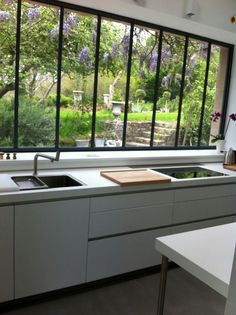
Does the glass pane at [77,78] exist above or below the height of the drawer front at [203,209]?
above

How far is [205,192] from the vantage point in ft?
9.66

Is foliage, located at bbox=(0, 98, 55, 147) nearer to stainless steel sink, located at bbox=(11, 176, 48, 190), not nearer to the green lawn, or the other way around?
the green lawn

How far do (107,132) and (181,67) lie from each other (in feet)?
4.15

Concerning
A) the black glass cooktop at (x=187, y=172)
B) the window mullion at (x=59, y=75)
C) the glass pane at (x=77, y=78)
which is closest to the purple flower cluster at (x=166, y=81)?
the glass pane at (x=77, y=78)

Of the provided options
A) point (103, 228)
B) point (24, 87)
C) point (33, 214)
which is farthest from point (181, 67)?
point (33, 214)

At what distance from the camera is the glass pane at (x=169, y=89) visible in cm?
370

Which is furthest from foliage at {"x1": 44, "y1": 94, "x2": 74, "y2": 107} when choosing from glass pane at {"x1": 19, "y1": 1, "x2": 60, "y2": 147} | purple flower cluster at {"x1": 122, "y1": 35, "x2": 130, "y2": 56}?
purple flower cluster at {"x1": 122, "y1": 35, "x2": 130, "y2": 56}

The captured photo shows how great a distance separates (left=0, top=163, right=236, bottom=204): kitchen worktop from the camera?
2.06m

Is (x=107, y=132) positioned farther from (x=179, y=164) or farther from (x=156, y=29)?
(x=156, y=29)

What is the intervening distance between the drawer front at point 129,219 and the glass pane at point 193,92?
1.56 m

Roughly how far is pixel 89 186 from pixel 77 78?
1.37 meters

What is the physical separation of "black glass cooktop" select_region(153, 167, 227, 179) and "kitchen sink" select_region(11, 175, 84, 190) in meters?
0.95

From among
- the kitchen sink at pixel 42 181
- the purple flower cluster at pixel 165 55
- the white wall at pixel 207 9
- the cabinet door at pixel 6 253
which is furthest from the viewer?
the purple flower cluster at pixel 165 55

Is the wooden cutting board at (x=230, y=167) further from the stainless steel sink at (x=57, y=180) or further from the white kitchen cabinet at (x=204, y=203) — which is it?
the stainless steel sink at (x=57, y=180)
